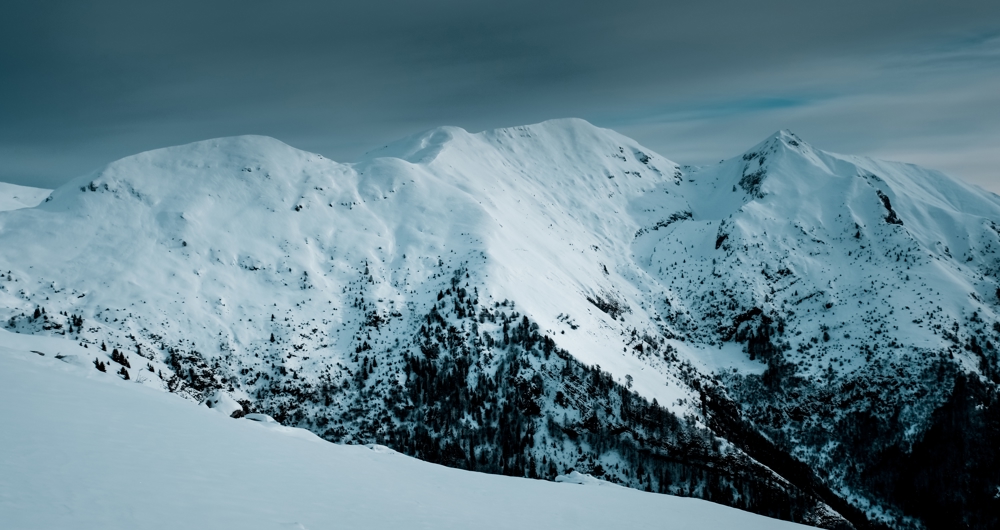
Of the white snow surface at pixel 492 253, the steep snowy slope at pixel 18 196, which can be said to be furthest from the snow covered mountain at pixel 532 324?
the steep snowy slope at pixel 18 196

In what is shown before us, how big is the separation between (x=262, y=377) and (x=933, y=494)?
12038 cm

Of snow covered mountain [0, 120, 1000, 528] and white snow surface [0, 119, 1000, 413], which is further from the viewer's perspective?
white snow surface [0, 119, 1000, 413]

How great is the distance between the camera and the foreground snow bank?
10.3m

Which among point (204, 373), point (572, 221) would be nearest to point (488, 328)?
point (204, 373)

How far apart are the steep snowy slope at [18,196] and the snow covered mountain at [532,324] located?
55.6 m

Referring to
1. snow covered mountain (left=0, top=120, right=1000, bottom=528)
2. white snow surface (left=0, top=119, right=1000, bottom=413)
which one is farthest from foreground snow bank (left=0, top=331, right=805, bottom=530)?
white snow surface (left=0, top=119, right=1000, bottom=413)

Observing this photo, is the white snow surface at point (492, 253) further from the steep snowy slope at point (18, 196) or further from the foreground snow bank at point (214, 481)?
the foreground snow bank at point (214, 481)

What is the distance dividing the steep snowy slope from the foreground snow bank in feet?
A: 481

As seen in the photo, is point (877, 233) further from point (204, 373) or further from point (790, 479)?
point (204, 373)

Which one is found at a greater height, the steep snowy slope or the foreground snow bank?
the steep snowy slope

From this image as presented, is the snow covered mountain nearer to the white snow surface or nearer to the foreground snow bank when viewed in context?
the white snow surface

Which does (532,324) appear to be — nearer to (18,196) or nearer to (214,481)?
(214,481)

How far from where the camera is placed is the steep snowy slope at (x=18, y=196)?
129587 millimetres

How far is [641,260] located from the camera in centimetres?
13825
